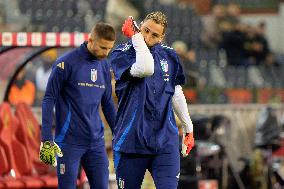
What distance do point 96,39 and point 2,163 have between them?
8.36 feet

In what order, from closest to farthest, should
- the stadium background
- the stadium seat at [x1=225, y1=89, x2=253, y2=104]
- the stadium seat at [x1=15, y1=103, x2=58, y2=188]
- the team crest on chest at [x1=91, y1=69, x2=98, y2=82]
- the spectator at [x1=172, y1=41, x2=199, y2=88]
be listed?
1. the team crest on chest at [x1=91, y1=69, x2=98, y2=82]
2. the stadium seat at [x1=15, y1=103, x2=58, y2=188]
3. the stadium background
4. the spectator at [x1=172, y1=41, x2=199, y2=88]
5. the stadium seat at [x1=225, y1=89, x2=253, y2=104]

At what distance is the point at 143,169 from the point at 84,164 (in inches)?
48.8

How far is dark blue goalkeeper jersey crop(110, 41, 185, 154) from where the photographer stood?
627cm

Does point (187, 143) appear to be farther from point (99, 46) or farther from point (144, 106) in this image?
point (99, 46)

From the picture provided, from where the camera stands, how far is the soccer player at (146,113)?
6.27 metres

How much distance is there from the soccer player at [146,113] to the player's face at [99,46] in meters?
0.78

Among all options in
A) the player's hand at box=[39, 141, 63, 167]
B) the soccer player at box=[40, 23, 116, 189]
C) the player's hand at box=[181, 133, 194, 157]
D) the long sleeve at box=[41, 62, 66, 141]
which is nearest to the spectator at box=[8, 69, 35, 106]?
the soccer player at box=[40, 23, 116, 189]

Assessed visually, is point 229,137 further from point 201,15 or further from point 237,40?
point 201,15

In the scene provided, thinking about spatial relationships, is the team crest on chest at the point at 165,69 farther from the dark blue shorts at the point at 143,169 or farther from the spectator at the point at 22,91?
the spectator at the point at 22,91

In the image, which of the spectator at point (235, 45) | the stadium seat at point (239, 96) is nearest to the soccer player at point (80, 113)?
the stadium seat at point (239, 96)

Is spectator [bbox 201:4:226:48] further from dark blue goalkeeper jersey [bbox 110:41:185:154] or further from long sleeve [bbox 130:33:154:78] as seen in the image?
long sleeve [bbox 130:33:154:78]

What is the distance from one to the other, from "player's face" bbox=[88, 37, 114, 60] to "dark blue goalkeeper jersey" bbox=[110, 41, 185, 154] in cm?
79

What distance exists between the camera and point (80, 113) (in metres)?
7.38

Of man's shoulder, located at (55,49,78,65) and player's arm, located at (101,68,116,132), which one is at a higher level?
man's shoulder, located at (55,49,78,65)
